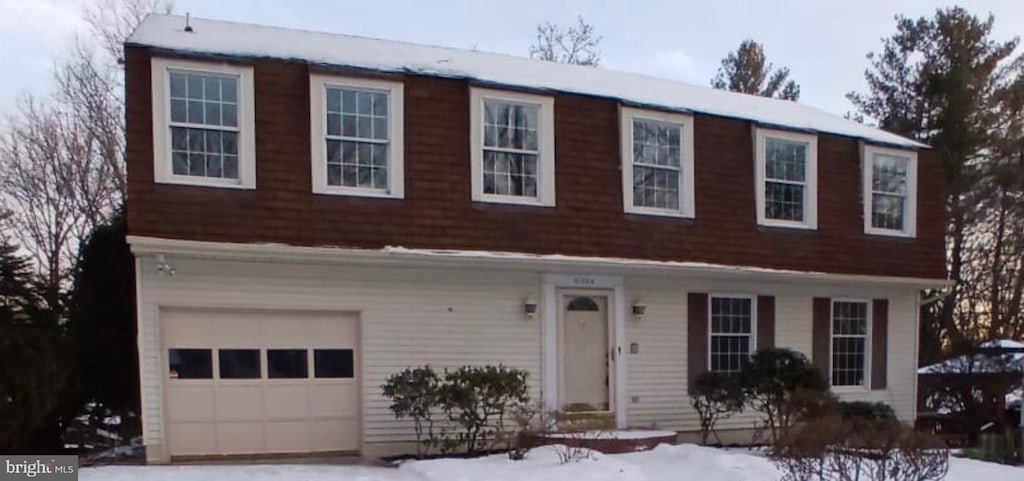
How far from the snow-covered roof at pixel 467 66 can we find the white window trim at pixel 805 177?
6.4 inches

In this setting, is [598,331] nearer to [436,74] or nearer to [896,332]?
[436,74]

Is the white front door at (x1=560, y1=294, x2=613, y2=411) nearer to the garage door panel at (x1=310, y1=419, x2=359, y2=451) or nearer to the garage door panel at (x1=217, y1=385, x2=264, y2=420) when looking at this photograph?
the garage door panel at (x1=310, y1=419, x2=359, y2=451)

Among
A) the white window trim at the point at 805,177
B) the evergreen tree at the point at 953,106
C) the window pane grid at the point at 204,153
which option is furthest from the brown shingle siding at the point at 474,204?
the evergreen tree at the point at 953,106

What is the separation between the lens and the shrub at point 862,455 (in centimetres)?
684

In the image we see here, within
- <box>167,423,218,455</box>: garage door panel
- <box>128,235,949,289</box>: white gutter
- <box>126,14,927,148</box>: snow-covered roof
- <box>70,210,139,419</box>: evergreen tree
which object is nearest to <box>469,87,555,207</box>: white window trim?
<box>126,14,927,148</box>: snow-covered roof

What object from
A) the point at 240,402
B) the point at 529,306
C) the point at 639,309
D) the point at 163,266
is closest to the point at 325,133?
the point at 163,266

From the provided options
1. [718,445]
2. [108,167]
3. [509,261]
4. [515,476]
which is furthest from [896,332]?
[108,167]

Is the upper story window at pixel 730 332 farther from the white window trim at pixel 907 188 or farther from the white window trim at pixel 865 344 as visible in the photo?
the white window trim at pixel 907 188

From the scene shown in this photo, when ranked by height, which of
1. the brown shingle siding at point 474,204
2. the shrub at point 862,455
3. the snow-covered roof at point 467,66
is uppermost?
the snow-covered roof at point 467,66

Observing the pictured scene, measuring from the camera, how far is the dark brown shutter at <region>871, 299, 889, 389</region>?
42.7 ft

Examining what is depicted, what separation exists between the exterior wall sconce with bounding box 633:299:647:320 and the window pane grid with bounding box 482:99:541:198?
228cm

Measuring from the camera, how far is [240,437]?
9.34 m

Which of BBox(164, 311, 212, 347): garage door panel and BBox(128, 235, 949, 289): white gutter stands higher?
BBox(128, 235, 949, 289): white gutter

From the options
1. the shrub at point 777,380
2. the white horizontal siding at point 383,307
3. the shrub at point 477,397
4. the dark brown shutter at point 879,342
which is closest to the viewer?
the white horizontal siding at point 383,307
